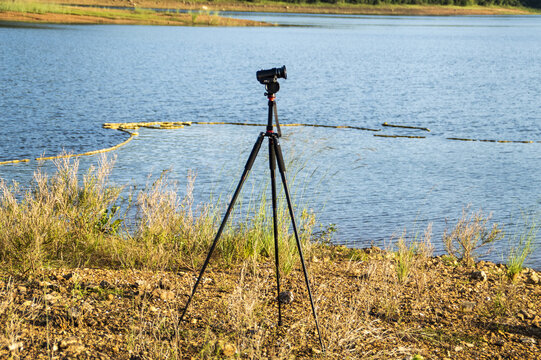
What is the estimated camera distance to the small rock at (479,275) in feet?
18.9

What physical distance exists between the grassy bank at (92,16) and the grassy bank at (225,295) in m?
49.0

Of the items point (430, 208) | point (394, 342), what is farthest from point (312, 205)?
point (394, 342)

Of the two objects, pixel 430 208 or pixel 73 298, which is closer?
pixel 73 298

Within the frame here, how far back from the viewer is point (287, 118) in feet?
52.9

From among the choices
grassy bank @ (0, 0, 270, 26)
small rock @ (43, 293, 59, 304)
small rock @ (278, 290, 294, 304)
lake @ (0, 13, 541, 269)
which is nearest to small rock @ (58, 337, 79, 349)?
small rock @ (43, 293, 59, 304)

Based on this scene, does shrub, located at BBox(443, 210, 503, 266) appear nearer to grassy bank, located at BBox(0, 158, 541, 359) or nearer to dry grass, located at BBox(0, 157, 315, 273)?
grassy bank, located at BBox(0, 158, 541, 359)

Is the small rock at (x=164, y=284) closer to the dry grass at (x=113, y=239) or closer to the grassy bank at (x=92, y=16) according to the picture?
the dry grass at (x=113, y=239)

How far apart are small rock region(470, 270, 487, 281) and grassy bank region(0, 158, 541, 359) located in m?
0.01

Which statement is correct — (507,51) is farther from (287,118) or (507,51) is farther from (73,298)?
(73,298)

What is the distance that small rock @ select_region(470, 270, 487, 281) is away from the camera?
18.9 feet

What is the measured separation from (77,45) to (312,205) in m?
29.0

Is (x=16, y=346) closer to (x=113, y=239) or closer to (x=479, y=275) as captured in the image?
(x=113, y=239)

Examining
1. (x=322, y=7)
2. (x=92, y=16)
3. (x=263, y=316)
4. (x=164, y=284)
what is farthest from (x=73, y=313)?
(x=322, y=7)

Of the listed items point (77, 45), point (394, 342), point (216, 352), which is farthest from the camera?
point (77, 45)
